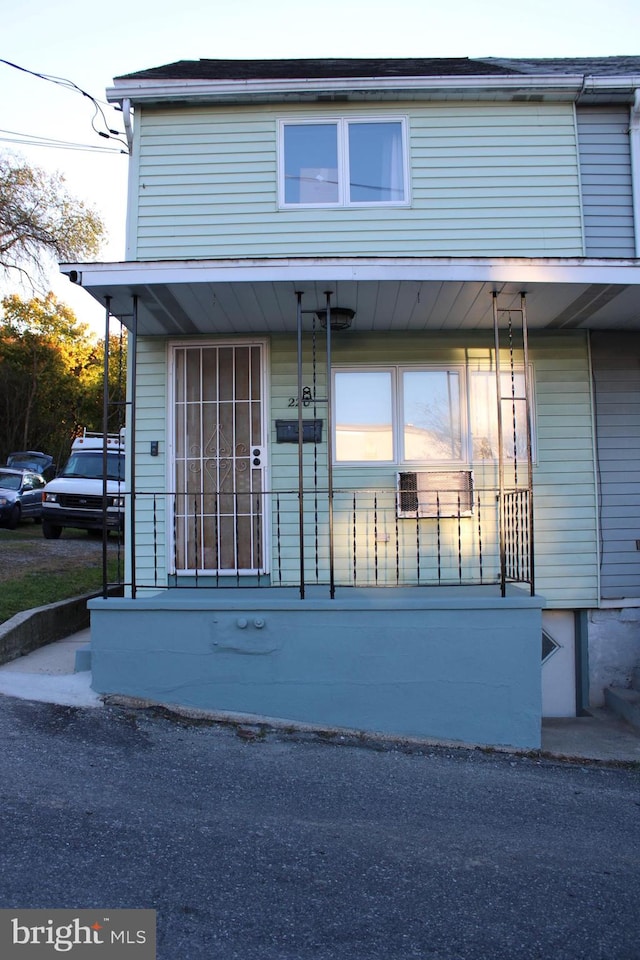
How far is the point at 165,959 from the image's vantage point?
2.85 meters

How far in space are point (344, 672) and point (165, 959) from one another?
2997 mm

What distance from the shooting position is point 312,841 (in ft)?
12.9

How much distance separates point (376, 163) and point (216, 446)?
3139 millimetres

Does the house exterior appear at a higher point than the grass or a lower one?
higher

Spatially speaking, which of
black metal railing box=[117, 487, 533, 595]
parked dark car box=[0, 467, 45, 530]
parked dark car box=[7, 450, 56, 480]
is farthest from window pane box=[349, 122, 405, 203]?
parked dark car box=[7, 450, 56, 480]

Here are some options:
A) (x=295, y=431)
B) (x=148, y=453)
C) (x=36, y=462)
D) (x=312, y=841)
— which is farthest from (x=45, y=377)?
(x=312, y=841)

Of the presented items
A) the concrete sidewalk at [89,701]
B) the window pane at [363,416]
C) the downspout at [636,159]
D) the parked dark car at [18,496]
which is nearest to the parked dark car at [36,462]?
the parked dark car at [18,496]

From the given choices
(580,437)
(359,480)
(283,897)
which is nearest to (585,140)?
(580,437)

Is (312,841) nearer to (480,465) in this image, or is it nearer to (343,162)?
(480,465)

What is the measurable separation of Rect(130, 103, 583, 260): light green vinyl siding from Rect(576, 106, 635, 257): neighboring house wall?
0.19 m

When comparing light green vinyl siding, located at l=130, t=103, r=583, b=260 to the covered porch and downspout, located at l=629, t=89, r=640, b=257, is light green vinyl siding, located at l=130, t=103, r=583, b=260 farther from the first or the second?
the covered porch

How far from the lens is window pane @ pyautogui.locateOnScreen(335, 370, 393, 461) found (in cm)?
718

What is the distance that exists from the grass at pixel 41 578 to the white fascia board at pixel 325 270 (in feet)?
10.9

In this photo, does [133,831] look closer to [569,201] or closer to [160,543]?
[160,543]
